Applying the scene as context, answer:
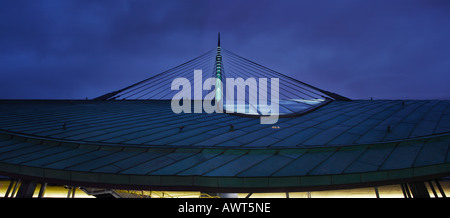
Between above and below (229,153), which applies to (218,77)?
above

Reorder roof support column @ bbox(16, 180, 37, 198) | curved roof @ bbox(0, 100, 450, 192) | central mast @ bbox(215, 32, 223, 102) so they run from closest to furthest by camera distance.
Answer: curved roof @ bbox(0, 100, 450, 192) < roof support column @ bbox(16, 180, 37, 198) < central mast @ bbox(215, 32, 223, 102)

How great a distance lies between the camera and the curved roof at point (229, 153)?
250 inches

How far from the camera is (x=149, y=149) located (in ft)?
27.6

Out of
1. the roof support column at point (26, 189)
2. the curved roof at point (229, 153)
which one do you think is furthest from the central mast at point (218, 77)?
the roof support column at point (26, 189)

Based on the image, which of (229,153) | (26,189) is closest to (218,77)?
(229,153)

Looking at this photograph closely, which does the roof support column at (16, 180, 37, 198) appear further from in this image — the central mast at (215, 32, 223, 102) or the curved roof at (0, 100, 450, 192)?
the central mast at (215, 32, 223, 102)

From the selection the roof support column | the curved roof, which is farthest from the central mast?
the roof support column

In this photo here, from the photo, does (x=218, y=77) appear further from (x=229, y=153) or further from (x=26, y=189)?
(x=26, y=189)

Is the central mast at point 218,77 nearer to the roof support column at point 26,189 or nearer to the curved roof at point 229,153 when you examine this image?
the curved roof at point 229,153

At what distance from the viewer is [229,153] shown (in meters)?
8.14

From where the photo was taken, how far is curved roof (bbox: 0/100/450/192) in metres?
6.35
